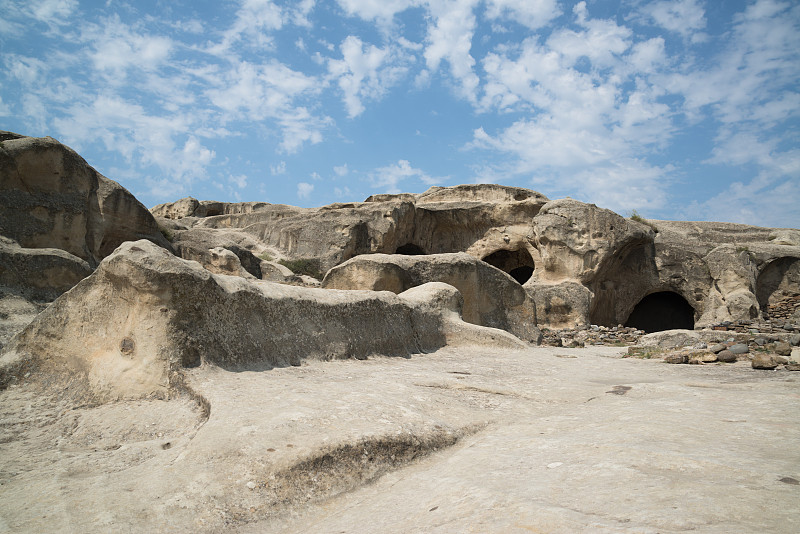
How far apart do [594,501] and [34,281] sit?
20.0 ft

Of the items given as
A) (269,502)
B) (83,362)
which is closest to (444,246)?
(83,362)

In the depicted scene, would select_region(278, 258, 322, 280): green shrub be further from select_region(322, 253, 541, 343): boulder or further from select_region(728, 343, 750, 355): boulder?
select_region(728, 343, 750, 355): boulder

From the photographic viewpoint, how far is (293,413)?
2.61 metres

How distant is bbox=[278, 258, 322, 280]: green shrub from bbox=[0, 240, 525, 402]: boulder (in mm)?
12674

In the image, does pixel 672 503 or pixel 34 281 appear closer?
pixel 672 503

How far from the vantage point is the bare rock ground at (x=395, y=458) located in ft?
5.36

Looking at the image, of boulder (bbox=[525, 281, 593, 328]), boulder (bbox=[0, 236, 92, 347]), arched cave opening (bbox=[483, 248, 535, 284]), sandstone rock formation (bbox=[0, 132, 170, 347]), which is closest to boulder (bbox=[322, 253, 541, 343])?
boulder (bbox=[0, 236, 92, 347])

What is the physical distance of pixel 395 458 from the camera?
2.45m

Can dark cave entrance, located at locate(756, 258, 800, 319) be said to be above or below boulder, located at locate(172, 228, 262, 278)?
below

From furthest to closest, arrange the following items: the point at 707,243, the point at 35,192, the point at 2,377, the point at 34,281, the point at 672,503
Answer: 1. the point at 707,243
2. the point at 35,192
3. the point at 34,281
4. the point at 2,377
5. the point at 672,503

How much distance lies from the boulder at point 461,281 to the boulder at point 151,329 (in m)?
3.46

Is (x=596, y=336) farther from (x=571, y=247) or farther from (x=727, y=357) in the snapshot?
(x=727, y=357)

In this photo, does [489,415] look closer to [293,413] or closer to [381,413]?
[381,413]

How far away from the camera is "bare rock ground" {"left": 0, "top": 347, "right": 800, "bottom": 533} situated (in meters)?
1.63
